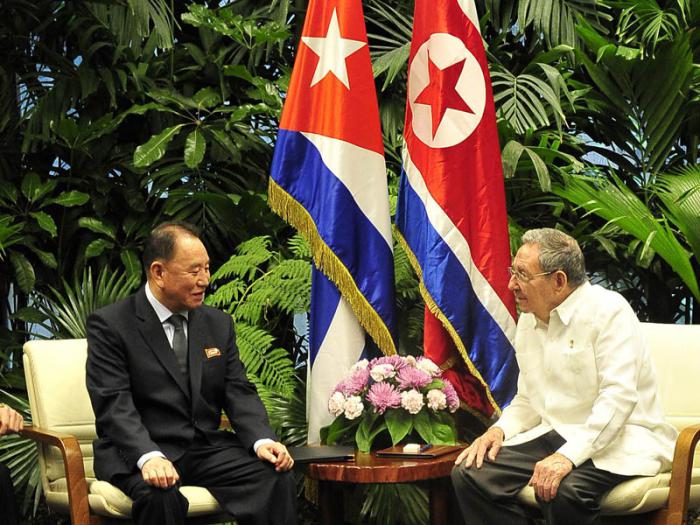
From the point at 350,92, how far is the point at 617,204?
1457 mm

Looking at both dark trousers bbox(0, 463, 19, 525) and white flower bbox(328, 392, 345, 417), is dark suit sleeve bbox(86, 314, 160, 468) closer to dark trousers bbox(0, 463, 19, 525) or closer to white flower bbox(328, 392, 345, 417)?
→ dark trousers bbox(0, 463, 19, 525)

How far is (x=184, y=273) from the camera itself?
360cm

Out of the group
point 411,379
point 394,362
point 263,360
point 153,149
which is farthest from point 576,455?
point 153,149

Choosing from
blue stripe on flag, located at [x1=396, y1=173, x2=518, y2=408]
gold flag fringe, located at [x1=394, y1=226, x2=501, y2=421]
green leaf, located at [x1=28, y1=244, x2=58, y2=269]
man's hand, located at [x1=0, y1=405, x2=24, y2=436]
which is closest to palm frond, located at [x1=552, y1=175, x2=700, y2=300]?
blue stripe on flag, located at [x1=396, y1=173, x2=518, y2=408]

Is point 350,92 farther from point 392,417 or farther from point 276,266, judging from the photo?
point 392,417

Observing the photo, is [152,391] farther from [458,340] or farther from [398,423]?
[458,340]

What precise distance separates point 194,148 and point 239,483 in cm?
224

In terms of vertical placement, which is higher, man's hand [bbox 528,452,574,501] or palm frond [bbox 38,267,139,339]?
palm frond [bbox 38,267,139,339]

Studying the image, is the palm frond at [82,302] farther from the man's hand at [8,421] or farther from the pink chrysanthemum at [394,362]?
the pink chrysanthemum at [394,362]

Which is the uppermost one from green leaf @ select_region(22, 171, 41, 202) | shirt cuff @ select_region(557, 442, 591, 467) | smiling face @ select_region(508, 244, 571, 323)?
green leaf @ select_region(22, 171, 41, 202)

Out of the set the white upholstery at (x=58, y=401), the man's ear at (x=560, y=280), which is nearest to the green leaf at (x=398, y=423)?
the man's ear at (x=560, y=280)

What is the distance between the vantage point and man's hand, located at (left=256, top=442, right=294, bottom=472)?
3.57 m

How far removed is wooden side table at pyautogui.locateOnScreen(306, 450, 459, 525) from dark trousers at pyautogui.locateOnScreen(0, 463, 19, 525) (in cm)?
101

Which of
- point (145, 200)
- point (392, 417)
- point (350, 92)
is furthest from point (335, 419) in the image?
point (145, 200)
